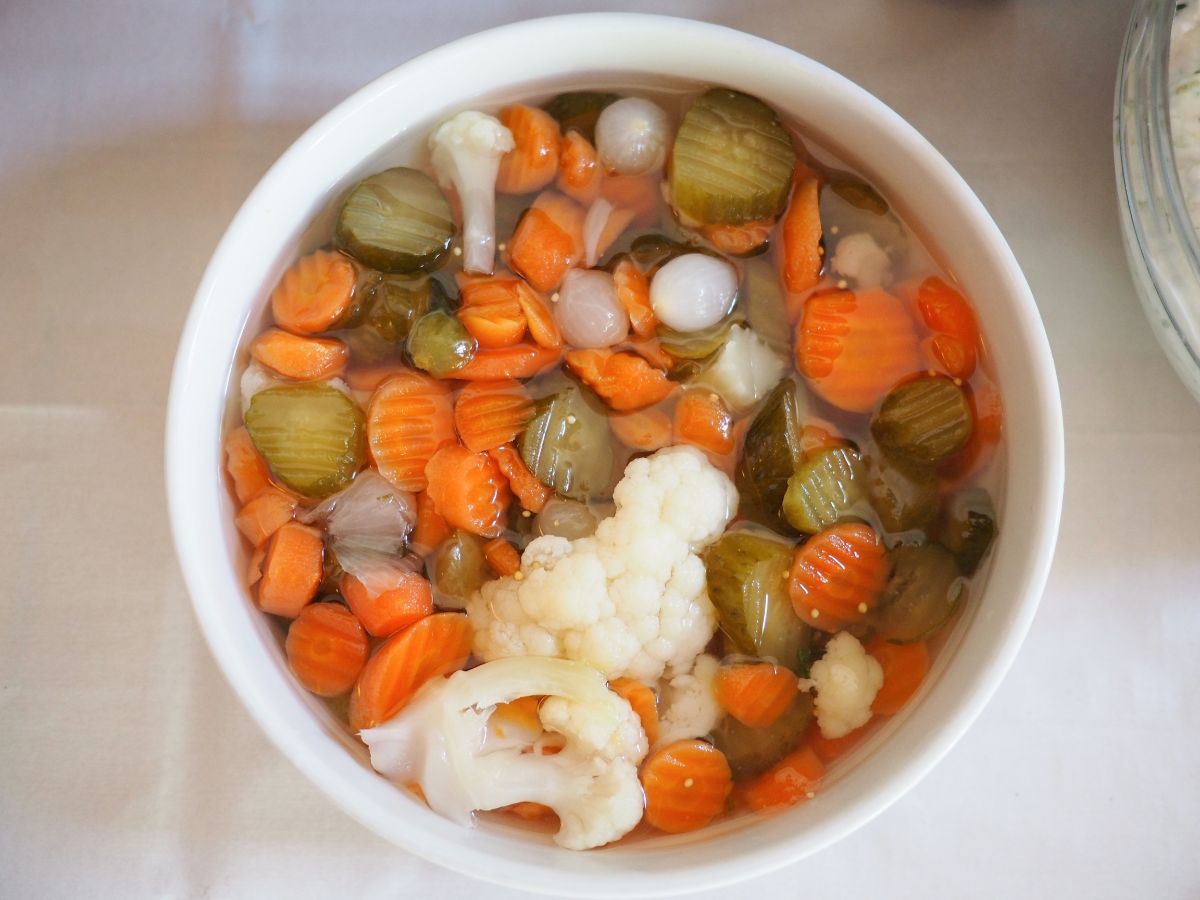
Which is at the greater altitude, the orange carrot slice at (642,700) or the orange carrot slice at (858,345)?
the orange carrot slice at (858,345)

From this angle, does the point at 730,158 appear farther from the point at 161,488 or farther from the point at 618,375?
the point at 161,488

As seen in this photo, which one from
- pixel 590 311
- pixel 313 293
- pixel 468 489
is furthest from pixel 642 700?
pixel 313 293

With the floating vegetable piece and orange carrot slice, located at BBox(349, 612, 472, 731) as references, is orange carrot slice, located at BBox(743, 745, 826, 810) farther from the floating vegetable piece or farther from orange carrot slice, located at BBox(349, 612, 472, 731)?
the floating vegetable piece

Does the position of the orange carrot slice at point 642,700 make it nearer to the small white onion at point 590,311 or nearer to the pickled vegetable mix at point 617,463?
the pickled vegetable mix at point 617,463

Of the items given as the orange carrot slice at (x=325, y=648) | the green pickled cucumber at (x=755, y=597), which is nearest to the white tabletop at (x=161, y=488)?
the orange carrot slice at (x=325, y=648)

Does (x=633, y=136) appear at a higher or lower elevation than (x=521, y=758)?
higher
